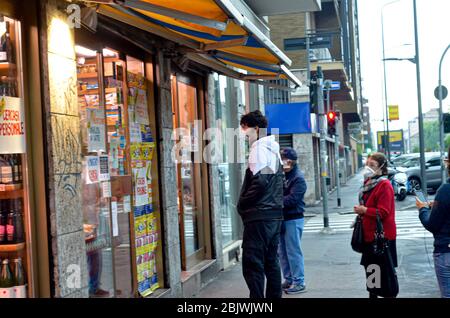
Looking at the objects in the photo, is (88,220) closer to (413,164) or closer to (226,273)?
(226,273)

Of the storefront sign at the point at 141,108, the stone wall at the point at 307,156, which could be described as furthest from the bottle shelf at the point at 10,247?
the stone wall at the point at 307,156

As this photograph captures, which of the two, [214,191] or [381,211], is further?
[214,191]

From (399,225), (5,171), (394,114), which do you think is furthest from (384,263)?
(394,114)

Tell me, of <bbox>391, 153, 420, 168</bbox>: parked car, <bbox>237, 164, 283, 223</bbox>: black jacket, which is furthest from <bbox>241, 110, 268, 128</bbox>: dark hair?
<bbox>391, 153, 420, 168</bbox>: parked car

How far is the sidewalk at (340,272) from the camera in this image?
7.50 m

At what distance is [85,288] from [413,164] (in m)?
25.4

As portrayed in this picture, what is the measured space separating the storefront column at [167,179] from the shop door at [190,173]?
0.80 m

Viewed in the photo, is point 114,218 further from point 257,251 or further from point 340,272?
point 340,272

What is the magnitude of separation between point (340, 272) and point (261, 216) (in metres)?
3.76

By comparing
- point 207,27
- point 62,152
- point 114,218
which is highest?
point 207,27

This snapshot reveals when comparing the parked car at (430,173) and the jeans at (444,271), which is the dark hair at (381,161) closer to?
the jeans at (444,271)

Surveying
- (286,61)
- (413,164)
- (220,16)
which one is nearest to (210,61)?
(286,61)

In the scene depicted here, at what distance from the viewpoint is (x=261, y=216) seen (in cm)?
560

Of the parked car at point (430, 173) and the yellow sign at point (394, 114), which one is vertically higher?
the yellow sign at point (394, 114)
